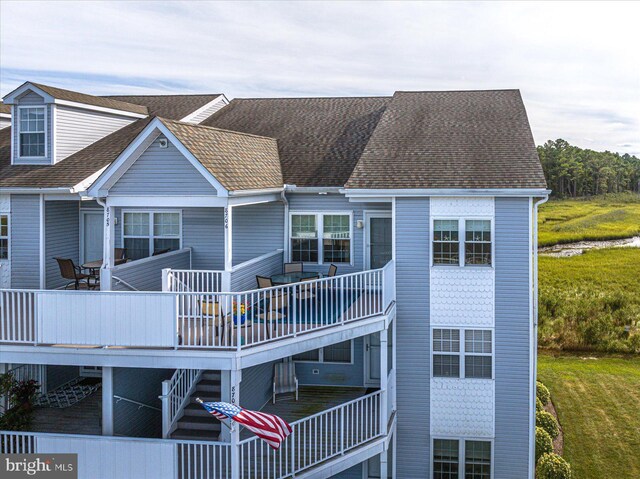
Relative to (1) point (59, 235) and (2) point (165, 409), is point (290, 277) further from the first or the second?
(1) point (59, 235)

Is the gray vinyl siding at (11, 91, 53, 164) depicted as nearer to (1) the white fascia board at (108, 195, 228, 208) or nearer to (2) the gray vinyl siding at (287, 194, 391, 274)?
(1) the white fascia board at (108, 195, 228, 208)

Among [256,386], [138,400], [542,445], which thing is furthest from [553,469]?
[138,400]

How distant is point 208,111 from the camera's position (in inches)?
850

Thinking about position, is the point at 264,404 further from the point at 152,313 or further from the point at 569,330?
the point at 569,330

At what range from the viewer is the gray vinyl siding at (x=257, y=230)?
17391mm

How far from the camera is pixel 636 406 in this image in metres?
25.3

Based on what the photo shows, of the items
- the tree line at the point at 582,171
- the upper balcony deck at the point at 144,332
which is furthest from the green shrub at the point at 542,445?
the tree line at the point at 582,171

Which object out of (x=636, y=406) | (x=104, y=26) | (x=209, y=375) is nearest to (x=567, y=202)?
(x=636, y=406)

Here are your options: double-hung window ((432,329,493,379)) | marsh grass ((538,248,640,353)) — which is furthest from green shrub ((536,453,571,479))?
marsh grass ((538,248,640,353))

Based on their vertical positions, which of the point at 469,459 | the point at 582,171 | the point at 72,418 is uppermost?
the point at 582,171

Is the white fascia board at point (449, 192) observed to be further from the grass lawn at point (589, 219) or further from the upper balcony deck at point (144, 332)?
the grass lawn at point (589, 219)

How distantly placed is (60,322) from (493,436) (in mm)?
10518

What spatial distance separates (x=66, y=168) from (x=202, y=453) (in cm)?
910

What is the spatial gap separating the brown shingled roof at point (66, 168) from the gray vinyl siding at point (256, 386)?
644cm
